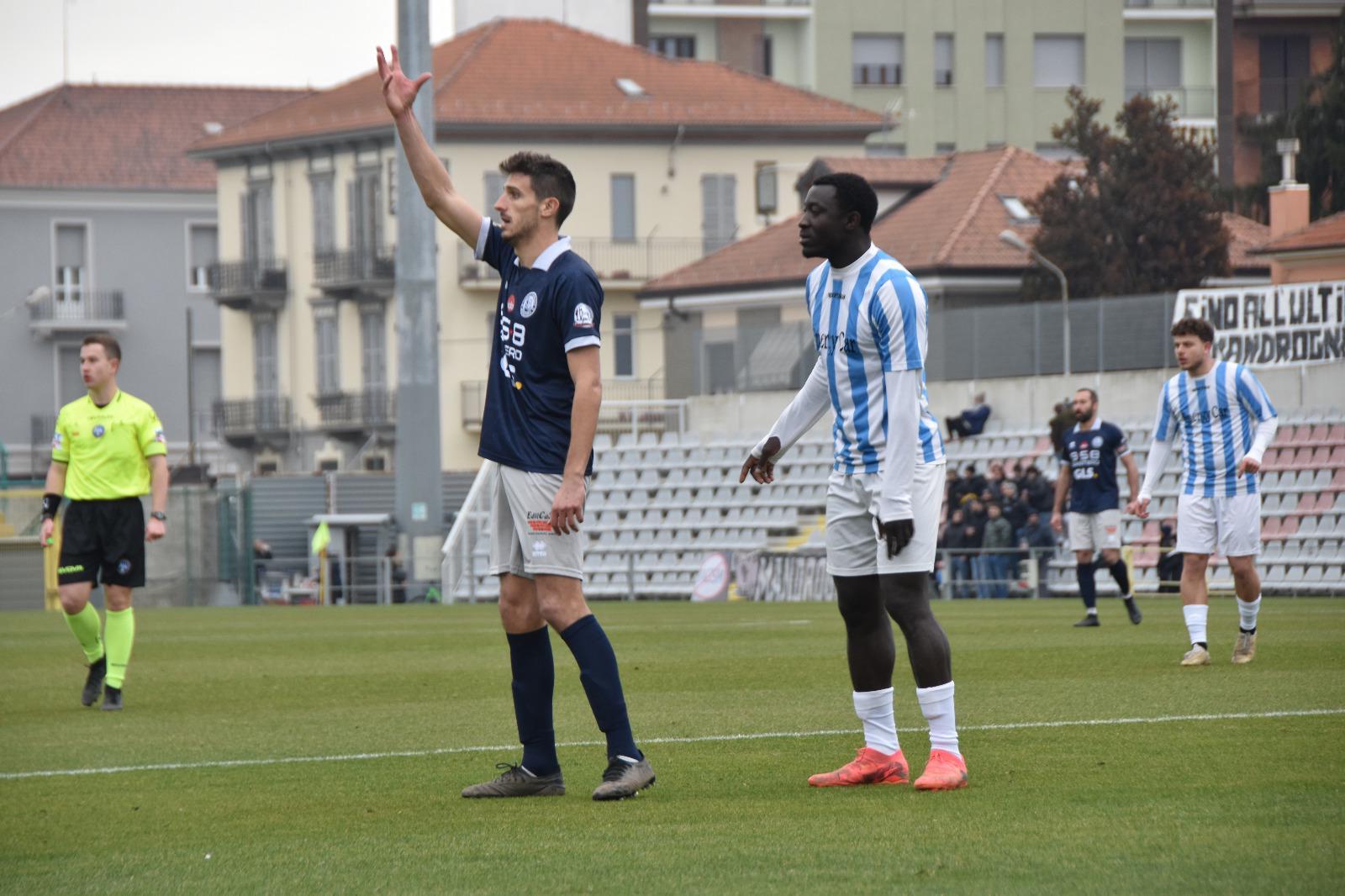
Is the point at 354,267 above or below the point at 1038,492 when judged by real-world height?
above

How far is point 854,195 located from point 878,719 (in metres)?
1.95

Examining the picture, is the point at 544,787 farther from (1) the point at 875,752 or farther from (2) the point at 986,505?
(2) the point at 986,505

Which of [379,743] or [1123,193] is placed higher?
[1123,193]

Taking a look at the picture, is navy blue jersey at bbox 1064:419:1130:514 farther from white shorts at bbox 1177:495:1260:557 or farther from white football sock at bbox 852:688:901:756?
white football sock at bbox 852:688:901:756

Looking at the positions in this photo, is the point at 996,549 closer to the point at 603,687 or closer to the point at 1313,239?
the point at 1313,239

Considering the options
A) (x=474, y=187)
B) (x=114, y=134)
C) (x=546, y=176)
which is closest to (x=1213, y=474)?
(x=546, y=176)

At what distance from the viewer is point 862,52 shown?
6650cm

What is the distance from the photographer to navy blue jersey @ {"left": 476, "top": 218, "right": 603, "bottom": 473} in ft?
25.4

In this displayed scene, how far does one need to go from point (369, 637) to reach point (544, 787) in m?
13.6

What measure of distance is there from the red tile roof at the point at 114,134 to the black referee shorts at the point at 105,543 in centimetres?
5867

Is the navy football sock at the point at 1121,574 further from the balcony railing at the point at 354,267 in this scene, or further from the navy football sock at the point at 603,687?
the balcony railing at the point at 354,267

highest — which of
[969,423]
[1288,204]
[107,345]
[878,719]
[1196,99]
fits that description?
[1196,99]

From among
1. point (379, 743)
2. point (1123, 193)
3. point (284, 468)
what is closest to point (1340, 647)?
point (379, 743)

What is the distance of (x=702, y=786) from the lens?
7.99 metres
